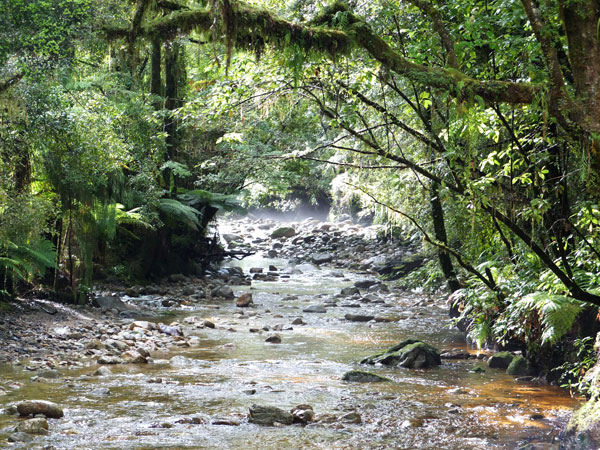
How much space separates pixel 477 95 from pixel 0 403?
17.6ft

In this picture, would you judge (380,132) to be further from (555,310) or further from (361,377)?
(555,310)

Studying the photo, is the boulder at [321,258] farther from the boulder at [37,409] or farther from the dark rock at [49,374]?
the boulder at [37,409]

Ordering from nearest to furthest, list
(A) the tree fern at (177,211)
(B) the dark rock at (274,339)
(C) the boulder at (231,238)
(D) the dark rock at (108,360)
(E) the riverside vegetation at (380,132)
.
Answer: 1. (E) the riverside vegetation at (380,132)
2. (D) the dark rock at (108,360)
3. (B) the dark rock at (274,339)
4. (A) the tree fern at (177,211)
5. (C) the boulder at (231,238)

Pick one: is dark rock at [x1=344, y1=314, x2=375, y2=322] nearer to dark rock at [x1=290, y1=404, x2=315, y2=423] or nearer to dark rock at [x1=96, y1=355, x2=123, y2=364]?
dark rock at [x1=96, y1=355, x2=123, y2=364]

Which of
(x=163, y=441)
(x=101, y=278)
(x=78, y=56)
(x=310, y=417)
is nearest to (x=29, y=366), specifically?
(x=163, y=441)

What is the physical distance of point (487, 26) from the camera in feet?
20.9

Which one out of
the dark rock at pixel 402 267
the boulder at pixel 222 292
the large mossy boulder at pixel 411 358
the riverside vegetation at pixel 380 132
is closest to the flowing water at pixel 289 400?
the large mossy boulder at pixel 411 358

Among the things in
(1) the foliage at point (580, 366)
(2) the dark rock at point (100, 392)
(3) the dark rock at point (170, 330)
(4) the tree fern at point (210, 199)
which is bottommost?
(3) the dark rock at point (170, 330)

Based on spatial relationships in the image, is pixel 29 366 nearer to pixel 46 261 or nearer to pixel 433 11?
pixel 46 261

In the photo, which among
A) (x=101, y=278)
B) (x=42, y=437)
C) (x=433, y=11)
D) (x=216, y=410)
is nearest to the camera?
(x=42, y=437)

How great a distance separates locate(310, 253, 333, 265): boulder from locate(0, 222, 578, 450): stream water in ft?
50.0

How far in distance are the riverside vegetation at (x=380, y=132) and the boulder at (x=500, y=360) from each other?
54 millimetres

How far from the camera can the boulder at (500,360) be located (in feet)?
28.6

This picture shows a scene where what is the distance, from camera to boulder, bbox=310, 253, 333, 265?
26.6 m
